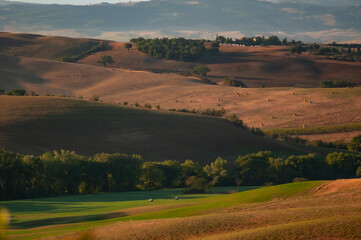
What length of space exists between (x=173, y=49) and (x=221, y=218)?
156521mm

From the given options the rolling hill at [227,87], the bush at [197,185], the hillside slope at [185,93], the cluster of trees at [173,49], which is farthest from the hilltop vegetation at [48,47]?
the bush at [197,185]

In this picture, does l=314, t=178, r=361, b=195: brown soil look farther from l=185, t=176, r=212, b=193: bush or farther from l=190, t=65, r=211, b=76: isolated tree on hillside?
l=190, t=65, r=211, b=76: isolated tree on hillside

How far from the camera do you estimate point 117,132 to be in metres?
69.2

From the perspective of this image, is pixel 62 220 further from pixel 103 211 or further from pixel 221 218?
pixel 221 218

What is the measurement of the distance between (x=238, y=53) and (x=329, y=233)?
509ft

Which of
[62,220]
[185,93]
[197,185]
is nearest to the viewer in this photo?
[62,220]

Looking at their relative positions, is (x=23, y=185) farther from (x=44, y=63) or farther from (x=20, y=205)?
(x=44, y=63)

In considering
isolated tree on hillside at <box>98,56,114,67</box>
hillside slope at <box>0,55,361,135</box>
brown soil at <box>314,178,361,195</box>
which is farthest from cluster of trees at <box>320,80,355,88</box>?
brown soil at <box>314,178,361,195</box>

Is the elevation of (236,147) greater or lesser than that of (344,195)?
lesser

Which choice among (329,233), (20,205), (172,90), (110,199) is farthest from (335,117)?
(329,233)

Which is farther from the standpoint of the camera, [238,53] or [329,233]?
[238,53]

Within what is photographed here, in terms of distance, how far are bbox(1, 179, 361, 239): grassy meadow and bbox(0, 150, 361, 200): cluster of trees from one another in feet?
32.6

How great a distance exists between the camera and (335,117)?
293ft

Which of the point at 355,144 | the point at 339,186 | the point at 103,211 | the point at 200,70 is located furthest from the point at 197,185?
the point at 200,70
